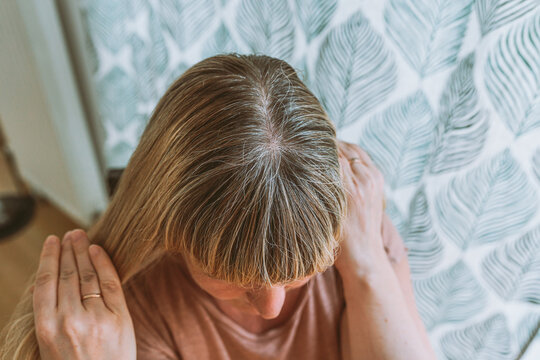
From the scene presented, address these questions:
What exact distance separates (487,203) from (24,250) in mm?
1936

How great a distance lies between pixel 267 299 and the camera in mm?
630

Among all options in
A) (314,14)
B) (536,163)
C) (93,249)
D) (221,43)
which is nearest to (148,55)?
(221,43)

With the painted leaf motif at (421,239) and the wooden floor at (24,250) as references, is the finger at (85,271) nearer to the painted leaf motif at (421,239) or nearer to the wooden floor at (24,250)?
the painted leaf motif at (421,239)

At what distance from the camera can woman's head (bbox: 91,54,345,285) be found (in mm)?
512

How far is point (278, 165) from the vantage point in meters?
0.52

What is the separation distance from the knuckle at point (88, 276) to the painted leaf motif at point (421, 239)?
72 cm

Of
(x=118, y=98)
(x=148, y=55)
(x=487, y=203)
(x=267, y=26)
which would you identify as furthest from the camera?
(x=118, y=98)

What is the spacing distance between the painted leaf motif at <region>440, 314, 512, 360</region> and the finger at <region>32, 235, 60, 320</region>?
968 mm

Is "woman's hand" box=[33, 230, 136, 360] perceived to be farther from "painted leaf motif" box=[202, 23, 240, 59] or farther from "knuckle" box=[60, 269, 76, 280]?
"painted leaf motif" box=[202, 23, 240, 59]

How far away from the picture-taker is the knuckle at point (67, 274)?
2.19 feet

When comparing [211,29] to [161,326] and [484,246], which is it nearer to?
[161,326]

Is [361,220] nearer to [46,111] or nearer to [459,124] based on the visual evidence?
[459,124]

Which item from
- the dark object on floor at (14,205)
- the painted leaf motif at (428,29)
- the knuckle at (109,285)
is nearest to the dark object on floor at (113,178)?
the knuckle at (109,285)

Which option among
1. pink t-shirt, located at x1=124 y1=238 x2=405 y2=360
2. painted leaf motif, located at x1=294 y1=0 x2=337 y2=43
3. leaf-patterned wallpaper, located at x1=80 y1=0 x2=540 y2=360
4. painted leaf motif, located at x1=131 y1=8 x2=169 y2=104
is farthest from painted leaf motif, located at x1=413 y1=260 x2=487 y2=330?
painted leaf motif, located at x1=131 y1=8 x2=169 y2=104
